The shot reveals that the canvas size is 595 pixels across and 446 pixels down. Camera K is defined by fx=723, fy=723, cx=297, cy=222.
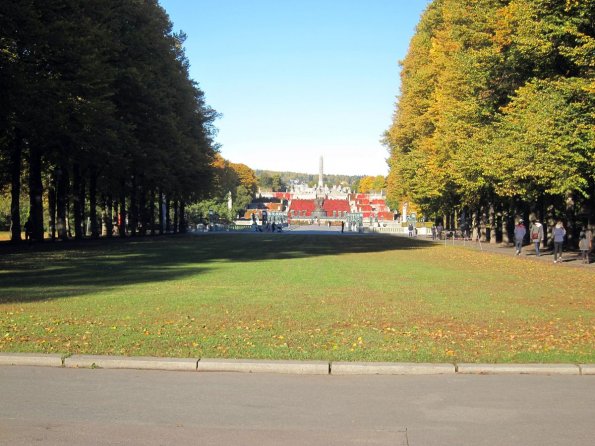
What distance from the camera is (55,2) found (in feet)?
102

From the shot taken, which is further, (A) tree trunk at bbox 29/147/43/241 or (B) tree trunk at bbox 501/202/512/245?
(B) tree trunk at bbox 501/202/512/245

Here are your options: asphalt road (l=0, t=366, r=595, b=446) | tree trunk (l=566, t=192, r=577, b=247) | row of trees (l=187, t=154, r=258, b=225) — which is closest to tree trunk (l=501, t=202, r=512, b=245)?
tree trunk (l=566, t=192, r=577, b=247)

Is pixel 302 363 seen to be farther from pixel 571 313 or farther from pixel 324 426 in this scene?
pixel 571 313

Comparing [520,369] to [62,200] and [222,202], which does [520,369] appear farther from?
[222,202]

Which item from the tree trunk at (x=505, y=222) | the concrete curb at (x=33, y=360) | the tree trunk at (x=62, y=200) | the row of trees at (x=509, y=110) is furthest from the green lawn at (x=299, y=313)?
the tree trunk at (x=505, y=222)

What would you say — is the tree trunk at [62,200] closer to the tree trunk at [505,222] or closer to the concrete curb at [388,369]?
the tree trunk at [505,222]

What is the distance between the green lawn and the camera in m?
10.5

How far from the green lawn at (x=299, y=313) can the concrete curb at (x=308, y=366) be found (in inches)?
18.7

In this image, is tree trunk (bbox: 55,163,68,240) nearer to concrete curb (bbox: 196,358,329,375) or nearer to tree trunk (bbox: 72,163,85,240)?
tree trunk (bbox: 72,163,85,240)

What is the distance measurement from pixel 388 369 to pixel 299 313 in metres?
5.29

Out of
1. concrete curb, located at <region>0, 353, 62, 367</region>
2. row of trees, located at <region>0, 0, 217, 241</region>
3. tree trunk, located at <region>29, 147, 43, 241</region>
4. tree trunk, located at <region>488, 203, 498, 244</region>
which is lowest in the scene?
concrete curb, located at <region>0, 353, 62, 367</region>

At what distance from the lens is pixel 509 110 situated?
3650 centimetres

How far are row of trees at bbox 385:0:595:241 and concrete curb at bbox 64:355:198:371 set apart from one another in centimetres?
2285

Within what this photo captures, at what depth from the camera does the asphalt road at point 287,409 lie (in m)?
6.65
